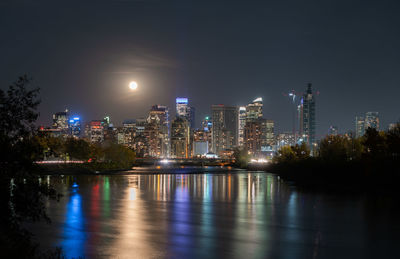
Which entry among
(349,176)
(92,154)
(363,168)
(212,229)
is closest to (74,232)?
(212,229)

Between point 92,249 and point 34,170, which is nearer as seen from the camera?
point 34,170

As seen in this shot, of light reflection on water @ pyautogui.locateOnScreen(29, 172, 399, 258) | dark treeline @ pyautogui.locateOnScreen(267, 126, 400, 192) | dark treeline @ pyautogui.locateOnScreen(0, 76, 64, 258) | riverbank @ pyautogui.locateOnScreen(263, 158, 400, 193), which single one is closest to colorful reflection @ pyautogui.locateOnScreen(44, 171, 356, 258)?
light reflection on water @ pyautogui.locateOnScreen(29, 172, 399, 258)

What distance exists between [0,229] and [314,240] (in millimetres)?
13418

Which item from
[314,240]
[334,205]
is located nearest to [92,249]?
[314,240]

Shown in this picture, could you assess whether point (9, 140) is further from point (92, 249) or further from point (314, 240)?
point (314, 240)

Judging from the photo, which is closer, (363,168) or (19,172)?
(19,172)

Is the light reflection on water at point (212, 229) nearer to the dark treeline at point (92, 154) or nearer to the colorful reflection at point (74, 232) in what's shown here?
the colorful reflection at point (74, 232)

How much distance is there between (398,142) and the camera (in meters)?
50.5

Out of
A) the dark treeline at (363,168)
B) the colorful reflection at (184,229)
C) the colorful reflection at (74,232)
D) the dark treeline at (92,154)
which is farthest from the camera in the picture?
the dark treeline at (92,154)

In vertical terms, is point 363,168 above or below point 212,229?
above

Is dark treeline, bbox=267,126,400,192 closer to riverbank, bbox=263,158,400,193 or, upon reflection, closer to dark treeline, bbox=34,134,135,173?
riverbank, bbox=263,158,400,193

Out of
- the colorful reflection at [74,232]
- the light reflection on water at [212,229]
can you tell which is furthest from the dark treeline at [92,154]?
the light reflection on water at [212,229]

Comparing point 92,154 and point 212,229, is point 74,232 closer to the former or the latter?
point 212,229

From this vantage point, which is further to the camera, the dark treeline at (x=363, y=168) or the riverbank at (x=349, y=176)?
the dark treeline at (x=363, y=168)
